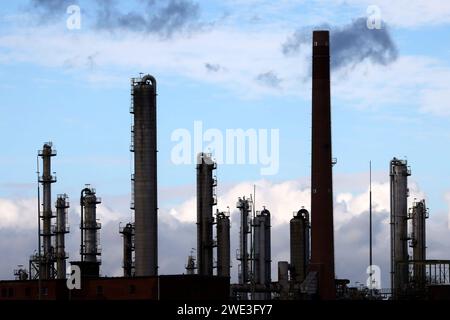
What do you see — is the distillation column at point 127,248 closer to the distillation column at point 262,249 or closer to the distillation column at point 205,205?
the distillation column at point 205,205

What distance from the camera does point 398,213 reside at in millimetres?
85562

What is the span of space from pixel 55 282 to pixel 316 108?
63.2 ft

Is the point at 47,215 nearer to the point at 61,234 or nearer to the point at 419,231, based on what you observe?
the point at 61,234

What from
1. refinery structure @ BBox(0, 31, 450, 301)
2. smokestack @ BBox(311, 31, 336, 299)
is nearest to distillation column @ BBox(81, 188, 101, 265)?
refinery structure @ BBox(0, 31, 450, 301)

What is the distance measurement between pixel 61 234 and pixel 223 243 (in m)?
13.1

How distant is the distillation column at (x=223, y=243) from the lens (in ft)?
296

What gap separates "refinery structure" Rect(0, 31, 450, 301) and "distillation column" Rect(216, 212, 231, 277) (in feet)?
0.27

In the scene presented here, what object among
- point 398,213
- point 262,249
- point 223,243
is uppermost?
point 398,213

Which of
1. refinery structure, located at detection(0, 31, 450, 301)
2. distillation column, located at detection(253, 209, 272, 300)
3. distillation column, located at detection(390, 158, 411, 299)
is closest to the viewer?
refinery structure, located at detection(0, 31, 450, 301)

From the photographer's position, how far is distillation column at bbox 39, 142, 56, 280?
8819cm

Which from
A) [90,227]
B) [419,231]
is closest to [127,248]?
[90,227]

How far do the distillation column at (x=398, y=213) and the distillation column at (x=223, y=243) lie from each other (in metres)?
13.3

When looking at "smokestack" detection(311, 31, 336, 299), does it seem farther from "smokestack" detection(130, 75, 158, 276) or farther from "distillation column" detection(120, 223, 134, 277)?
"distillation column" detection(120, 223, 134, 277)
